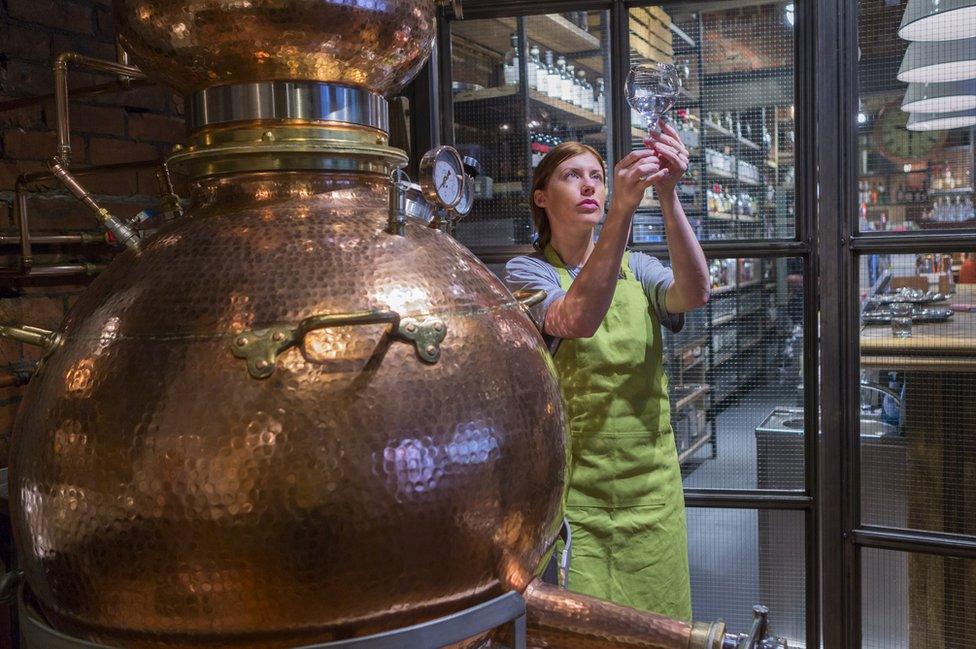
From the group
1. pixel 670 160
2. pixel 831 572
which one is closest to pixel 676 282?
pixel 670 160

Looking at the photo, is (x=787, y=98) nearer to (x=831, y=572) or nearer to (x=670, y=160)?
(x=670, y=160)

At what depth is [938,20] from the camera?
207 cm

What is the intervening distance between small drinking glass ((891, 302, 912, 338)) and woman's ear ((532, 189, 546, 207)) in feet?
3.05

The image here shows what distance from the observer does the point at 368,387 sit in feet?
2.09

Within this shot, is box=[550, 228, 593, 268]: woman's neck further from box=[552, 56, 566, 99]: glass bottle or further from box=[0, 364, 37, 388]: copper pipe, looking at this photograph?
box=[0, 364, 37, 388]: copper pipe

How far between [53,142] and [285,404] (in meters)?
1.73

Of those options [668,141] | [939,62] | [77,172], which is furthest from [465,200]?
[939,62]

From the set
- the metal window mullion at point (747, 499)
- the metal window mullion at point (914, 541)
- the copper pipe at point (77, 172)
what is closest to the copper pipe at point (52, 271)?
the copper pipe at point (77, 172)

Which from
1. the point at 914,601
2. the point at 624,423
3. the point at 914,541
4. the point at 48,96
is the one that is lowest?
the point at 914,601

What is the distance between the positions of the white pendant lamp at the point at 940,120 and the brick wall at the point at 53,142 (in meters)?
1.94

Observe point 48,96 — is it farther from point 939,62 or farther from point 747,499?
point 939,62

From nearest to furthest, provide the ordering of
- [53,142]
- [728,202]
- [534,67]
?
[53,142]
[728,202]
[534,67]

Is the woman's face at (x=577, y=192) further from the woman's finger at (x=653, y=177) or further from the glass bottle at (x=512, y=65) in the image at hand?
the glass bottle at (x=512, y=65)

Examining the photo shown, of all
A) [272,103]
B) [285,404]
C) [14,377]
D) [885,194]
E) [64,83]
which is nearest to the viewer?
[285,404]
